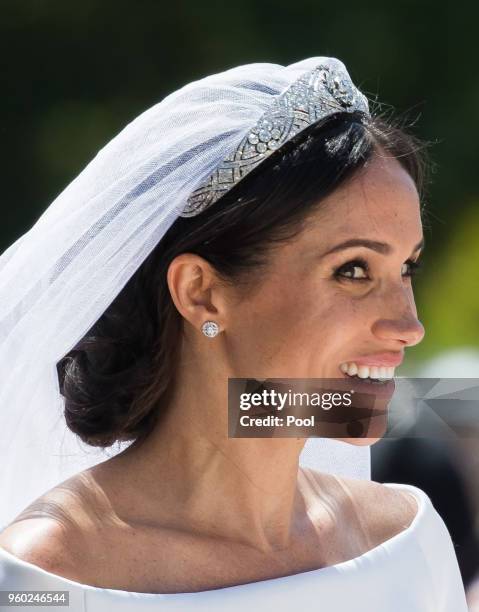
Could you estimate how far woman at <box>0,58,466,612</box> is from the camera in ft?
5.61

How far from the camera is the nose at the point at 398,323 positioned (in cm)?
171

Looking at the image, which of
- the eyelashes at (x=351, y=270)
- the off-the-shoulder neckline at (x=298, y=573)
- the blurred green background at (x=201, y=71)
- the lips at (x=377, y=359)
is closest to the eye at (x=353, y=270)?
the eyelashes at (x=351, y=270)

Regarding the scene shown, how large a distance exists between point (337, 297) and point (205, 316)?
0.65ft

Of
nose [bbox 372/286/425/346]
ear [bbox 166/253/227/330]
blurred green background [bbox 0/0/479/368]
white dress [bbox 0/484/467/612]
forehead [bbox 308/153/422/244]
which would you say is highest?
blurred green background [bbox 0/0/479/368]

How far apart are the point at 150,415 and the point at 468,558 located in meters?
1.03

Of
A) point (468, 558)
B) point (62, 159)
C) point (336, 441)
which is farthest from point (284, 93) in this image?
point (62, 159)

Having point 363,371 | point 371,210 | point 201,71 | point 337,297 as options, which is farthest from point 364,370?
point 201,71

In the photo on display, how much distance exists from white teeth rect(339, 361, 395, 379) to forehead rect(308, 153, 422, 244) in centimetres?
18

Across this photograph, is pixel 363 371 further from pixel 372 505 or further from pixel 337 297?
pixel 372 505

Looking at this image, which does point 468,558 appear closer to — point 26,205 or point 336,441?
point 336,441

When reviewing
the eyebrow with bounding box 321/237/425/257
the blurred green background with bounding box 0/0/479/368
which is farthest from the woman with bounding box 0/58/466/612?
the blurred green background with bounding box 0/0/479/368

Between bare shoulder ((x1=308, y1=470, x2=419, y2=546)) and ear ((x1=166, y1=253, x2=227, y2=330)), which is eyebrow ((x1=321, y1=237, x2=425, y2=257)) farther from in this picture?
bare shoulder ((x1=308, y1=470, x2=419, y2=546))

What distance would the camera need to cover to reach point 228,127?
173cm

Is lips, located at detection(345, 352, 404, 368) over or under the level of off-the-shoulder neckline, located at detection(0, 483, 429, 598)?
over
